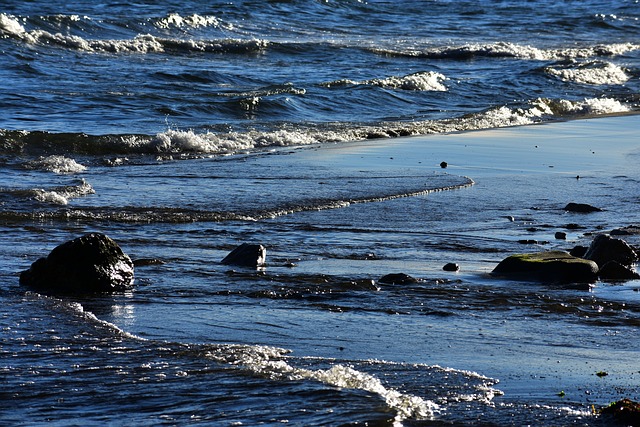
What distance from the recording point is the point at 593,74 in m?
20.6

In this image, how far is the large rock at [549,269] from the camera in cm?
556

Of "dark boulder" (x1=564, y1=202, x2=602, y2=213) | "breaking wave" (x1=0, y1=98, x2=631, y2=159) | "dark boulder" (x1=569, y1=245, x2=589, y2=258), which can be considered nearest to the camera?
"dark boulder" (x1=569, y1=245, x2=589, y2=258)

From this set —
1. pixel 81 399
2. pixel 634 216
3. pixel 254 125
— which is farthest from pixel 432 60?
pixel 81 399

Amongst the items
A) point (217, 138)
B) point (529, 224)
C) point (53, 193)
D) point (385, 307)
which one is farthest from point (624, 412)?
point (217, 138)

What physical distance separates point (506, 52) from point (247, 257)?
1985 centimetres

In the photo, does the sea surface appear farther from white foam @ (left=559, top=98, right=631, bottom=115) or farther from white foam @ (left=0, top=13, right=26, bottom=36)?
white foam @ (left=0, top=13, right=26, bottom=36)

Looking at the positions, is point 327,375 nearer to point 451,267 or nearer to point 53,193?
point 451,267

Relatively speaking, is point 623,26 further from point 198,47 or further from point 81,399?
point 81,399

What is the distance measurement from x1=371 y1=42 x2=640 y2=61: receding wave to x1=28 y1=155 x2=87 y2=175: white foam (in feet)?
45.6

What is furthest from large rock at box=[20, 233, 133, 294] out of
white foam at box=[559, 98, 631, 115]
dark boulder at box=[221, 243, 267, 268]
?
white foam at box=[559, 98, 631, 115]

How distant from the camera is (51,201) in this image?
7.55 m

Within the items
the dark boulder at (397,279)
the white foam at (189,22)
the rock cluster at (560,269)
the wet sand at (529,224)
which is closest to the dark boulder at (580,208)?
the wet sand at (529,224)

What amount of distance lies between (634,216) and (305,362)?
4.51 m

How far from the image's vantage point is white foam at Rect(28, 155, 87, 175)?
932 cm
